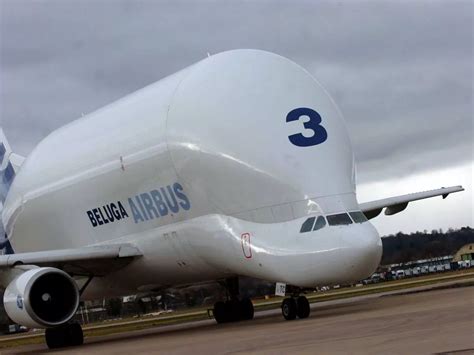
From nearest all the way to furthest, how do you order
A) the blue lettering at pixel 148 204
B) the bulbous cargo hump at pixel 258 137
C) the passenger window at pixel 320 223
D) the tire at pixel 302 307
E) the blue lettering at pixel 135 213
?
the passenger window at pixel 320 223, the bulbous cargo hump at pixel 258 137, the tire at pixel 302 307, the blue lettering at pixel 148 204, the blue lettering at pixel 135 213

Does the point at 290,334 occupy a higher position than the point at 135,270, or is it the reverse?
the point at 135,270

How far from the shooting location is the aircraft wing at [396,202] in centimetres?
2488

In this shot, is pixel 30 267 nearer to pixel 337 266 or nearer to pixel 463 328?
pixel 337 266

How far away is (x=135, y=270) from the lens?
23.0 meters

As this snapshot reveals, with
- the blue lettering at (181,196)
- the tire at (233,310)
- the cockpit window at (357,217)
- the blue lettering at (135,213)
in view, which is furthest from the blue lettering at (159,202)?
the cockpit window at (357,217)

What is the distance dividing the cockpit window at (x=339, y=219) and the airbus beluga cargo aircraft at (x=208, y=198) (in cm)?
3

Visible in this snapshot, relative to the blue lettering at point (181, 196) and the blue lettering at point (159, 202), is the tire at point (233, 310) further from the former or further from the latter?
the blue lettering at point (181, 196)

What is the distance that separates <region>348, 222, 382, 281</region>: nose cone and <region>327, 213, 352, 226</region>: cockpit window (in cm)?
32

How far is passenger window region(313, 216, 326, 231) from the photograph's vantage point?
703 inches

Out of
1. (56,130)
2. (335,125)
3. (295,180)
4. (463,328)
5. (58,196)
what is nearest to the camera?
(463,328)

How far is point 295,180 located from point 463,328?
22.6 feet

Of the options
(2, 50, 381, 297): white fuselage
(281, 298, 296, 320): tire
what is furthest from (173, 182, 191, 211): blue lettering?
(281, 298, 296, 320): tire

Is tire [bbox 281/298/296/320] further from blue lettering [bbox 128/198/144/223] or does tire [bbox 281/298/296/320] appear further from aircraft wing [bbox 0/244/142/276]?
blue lettering [bbox 128/198/144/223]

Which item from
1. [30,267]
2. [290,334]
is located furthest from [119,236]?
[290,334]
